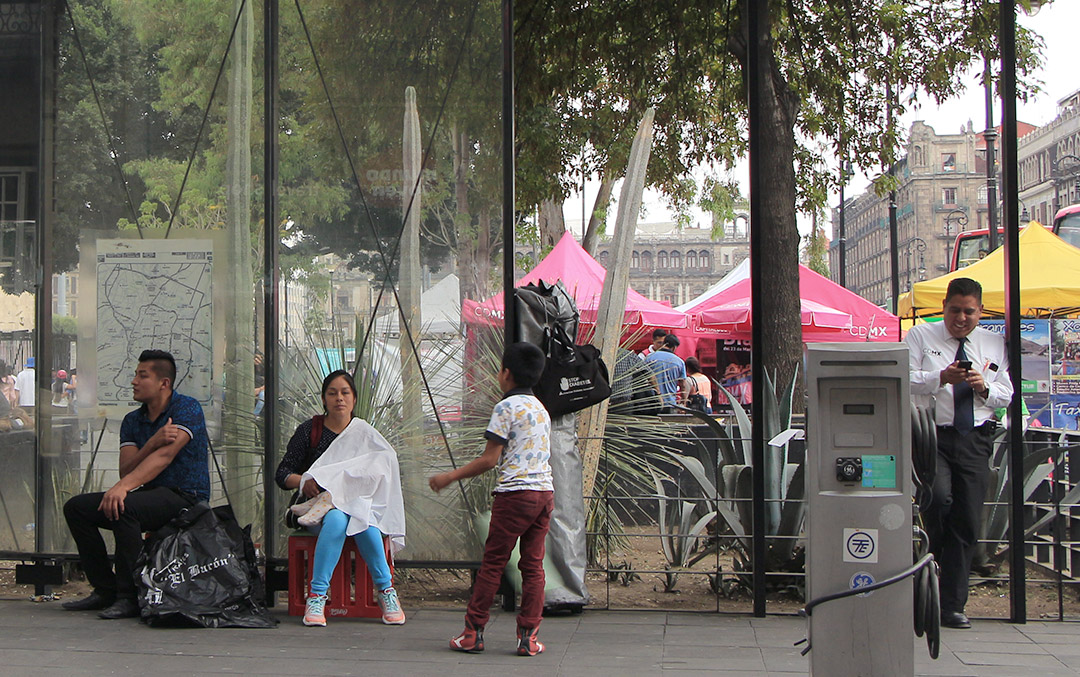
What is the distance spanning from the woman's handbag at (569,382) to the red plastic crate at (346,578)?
1167 mm

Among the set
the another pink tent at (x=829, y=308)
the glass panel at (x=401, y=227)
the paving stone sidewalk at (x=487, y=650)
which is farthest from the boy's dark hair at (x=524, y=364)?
the another pink tent at (x=829, y=308)

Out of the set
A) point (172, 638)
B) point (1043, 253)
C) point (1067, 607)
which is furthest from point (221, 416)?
point (1043, 253)

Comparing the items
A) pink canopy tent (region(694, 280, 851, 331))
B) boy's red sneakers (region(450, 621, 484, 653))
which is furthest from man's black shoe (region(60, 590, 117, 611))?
pink canopy tent (region(694, 280, 851, 331))

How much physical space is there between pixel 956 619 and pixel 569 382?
237 cm

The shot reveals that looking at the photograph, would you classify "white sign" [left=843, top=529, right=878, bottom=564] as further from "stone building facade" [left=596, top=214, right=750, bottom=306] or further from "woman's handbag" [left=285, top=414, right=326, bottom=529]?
"stone building facade" [left=596, top=214, right=750, bottom=306]

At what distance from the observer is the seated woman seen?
5.78 m

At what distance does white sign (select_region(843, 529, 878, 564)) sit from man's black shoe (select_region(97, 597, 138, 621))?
387cm

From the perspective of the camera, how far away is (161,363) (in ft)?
20.2

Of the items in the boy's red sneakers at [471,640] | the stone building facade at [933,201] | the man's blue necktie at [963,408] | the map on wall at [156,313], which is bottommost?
the boy's red sneakers at [471,640]

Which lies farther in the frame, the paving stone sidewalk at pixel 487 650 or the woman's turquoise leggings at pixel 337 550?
the woman's turquoise leggings at pixel 337 550

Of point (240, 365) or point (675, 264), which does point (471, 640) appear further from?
point (675, 264)

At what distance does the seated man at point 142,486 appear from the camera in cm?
598

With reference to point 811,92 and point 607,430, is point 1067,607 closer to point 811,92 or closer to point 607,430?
point 607,430

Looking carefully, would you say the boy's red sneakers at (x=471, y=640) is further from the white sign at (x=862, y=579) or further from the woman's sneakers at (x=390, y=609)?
the white sign at (x=862, y=579)
